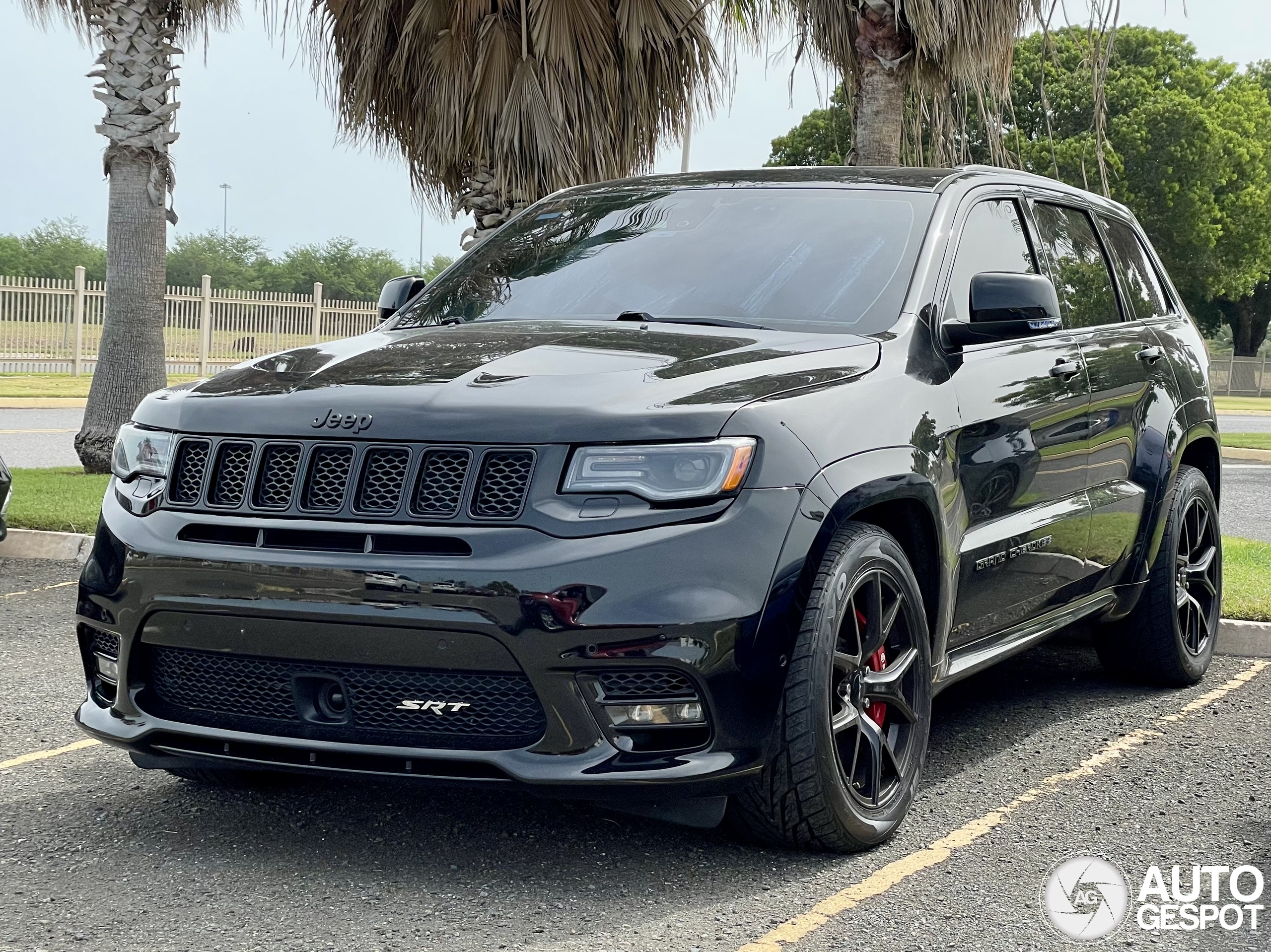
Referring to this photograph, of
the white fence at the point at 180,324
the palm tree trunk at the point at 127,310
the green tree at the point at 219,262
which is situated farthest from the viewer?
the green tree at the point at 219,262

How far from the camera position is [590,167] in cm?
1158

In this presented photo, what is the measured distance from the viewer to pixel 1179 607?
240 inches

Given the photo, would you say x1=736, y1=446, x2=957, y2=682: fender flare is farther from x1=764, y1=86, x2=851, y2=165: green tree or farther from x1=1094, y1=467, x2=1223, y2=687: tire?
x1=764, y1=86, x2=851, y2=165: green tree

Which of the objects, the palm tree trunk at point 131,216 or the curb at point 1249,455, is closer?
the palm tree trunk at point 131,216

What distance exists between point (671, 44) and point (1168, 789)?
319 inches

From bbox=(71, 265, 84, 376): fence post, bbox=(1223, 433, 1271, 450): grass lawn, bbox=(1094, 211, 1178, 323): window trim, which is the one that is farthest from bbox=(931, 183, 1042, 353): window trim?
bbox=(71, 265, 84, 376): fence post

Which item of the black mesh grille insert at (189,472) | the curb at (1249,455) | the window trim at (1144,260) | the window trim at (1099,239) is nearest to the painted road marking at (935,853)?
the window trim at (1099,239)

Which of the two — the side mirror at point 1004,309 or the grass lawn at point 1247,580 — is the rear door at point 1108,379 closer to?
the side mirror at point 1004,309

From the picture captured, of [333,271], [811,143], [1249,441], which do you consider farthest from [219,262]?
[1249,441]

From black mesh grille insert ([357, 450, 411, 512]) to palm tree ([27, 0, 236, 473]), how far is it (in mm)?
9761

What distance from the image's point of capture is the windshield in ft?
14.9

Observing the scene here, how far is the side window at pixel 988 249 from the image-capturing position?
15.6ft

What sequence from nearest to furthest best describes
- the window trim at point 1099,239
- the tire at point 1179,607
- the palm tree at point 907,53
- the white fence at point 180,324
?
the window trim at point 1099,239
the tire at point 1179,607
the palm tree at point 907,53
the white fence at point 180,324

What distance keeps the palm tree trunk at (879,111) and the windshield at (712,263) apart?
5711 millimetres
